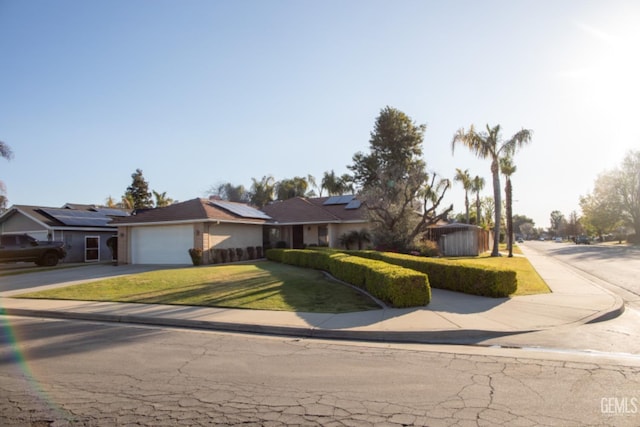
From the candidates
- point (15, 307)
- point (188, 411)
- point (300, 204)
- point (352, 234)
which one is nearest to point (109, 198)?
point (300, 204)

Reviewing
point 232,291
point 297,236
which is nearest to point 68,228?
point 297,236

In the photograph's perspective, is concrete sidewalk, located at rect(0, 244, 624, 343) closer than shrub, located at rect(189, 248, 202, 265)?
Yes

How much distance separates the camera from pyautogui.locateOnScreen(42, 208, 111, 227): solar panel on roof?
2878 cm

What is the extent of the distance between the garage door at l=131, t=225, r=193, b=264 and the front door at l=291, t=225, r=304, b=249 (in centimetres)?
934

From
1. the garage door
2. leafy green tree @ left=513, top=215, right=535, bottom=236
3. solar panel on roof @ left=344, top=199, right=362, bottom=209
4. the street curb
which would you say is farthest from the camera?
leafy green tree @ left=513, top=215, right=535, bottom=236

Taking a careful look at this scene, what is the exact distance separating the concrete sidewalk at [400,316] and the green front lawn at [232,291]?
777 mm

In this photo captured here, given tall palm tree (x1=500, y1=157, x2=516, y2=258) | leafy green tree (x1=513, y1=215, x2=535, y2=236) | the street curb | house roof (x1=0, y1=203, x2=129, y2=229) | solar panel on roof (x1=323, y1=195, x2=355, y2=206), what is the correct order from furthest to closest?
leafy green tree (x1=513, y1=215, x2=535, y2=236), solar panel on roof (x1=323, y1=195, x2=355, y2=206), tall palm tree (x1=500, y1=157, x2=516, y2=258), house roof (x1=0, y1=203, x2=129, y2=229), the street curb

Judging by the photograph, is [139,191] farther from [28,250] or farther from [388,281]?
[388,281]

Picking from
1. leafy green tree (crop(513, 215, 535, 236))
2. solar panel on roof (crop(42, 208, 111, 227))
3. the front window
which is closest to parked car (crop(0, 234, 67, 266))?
solar panel on roof (crop(42, 208, 111, 227))

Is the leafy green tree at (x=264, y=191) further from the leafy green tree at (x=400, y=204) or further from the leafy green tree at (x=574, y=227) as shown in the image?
the leafy green tree at (x=574, y=227)

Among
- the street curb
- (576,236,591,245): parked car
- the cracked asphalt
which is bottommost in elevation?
(576,236,591,245): parked car

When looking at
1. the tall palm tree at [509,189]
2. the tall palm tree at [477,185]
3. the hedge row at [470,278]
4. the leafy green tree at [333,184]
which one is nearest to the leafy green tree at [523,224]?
the tall palm tree at [477,185]

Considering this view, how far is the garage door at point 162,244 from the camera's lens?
81.1 ft

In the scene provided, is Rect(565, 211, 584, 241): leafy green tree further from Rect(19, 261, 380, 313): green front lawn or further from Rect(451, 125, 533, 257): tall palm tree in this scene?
Rect(19, 261, 380, 313): green front lawn
